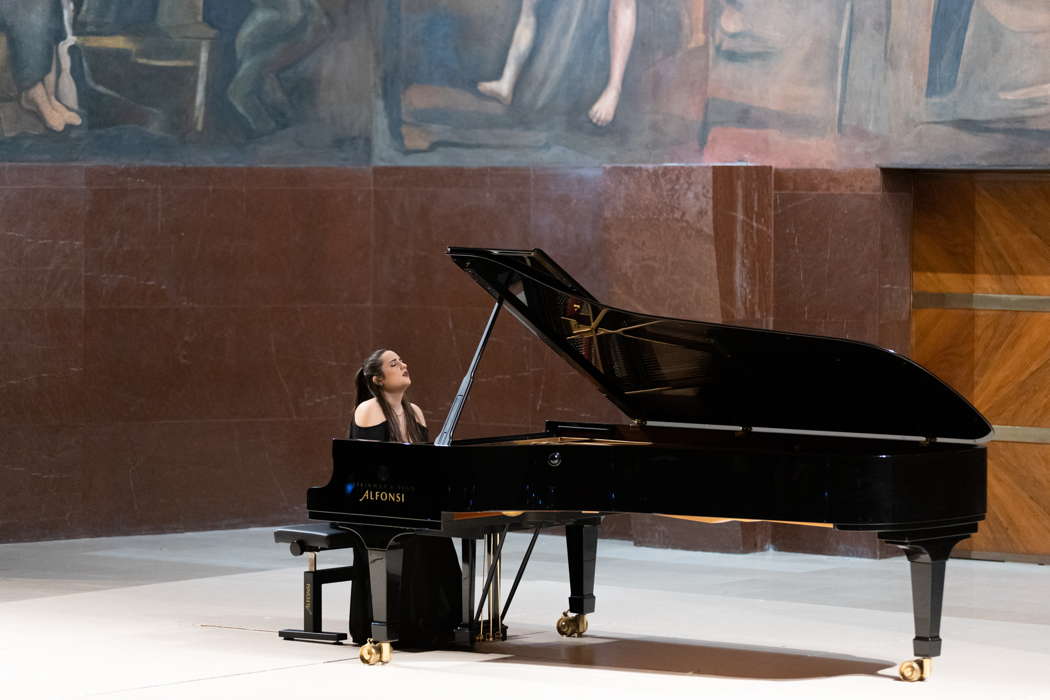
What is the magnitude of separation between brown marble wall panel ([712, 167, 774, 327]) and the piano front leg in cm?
335

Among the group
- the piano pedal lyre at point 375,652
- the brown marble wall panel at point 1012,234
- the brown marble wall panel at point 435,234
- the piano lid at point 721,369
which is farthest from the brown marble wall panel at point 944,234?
the piano pedal lyre at point 375,652

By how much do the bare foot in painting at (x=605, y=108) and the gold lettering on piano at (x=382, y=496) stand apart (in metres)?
4.21

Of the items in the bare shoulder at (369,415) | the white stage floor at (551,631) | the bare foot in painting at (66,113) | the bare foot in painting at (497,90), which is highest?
the bare foot in painting at (497,90)

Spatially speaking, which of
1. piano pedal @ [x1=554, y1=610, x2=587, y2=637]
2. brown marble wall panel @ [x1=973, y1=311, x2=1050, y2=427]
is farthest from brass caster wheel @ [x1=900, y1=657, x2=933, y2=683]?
brown marble wall panel @ [x1=973, y1=311, x2=1050, y2=427]

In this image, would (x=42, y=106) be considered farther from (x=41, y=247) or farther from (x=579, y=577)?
(x=579, y=577)

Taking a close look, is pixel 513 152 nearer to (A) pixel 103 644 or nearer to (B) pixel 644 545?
(B) pixel 644 545

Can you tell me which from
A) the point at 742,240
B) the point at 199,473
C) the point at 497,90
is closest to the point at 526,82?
the point at 497,90

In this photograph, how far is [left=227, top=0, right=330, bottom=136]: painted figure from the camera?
35.9 feet

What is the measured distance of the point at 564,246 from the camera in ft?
35.5

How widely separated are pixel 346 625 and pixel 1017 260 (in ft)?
14.0

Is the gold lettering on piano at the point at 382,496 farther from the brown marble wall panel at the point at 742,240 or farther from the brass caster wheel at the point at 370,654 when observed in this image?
the brown marble wall panel at the point at 742,240

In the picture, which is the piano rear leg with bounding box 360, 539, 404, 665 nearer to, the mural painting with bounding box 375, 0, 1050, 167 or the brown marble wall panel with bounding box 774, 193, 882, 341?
the brown marble wall panel with bounding box 774, 193, 882, 341

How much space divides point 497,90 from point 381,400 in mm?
3873

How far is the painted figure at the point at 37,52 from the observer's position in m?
10.4
